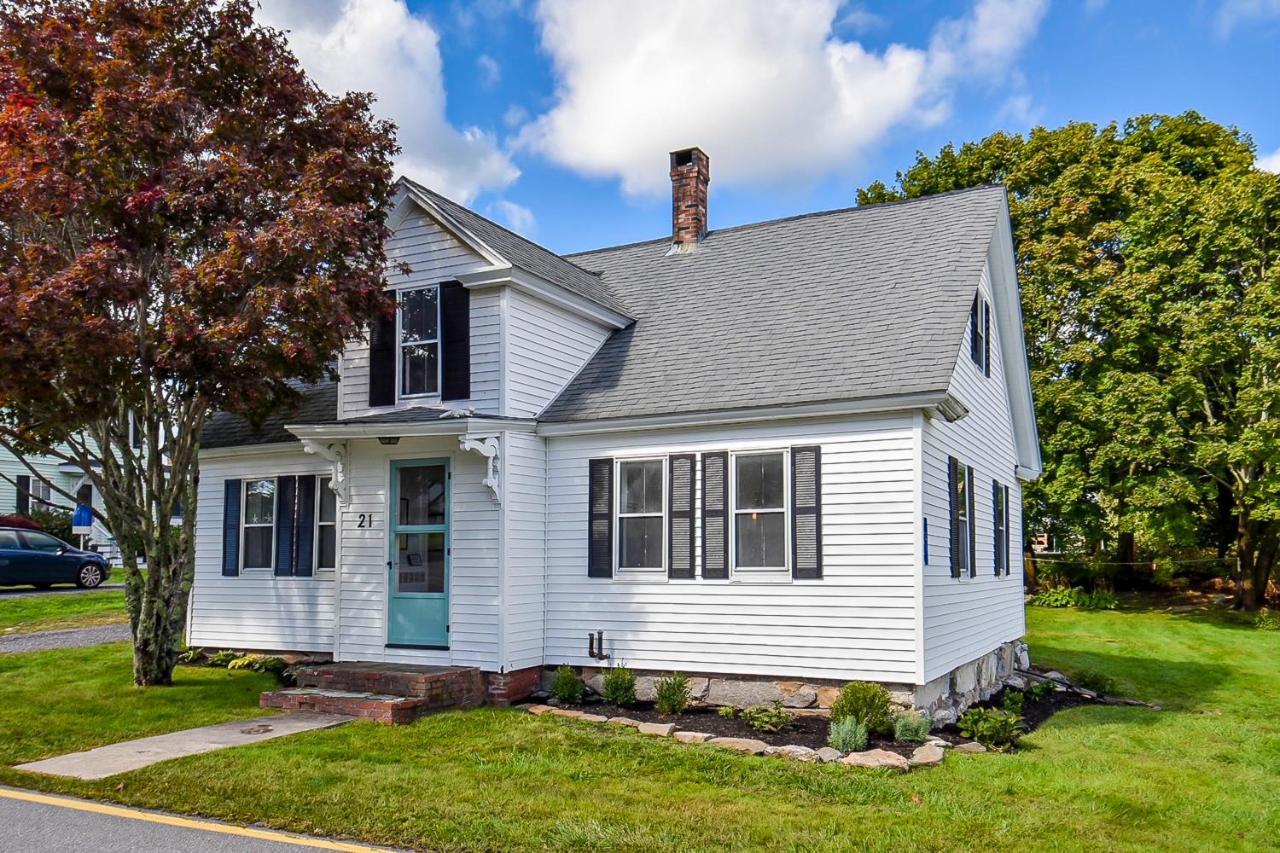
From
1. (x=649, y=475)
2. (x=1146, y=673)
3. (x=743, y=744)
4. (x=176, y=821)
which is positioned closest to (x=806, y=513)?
(x=649, y=475)

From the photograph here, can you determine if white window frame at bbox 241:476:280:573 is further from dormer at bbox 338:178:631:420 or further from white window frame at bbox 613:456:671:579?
white window frame at bbox 613:456:671:579

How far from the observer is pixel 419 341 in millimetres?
12797

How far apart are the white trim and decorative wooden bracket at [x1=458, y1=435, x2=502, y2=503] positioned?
860 mm

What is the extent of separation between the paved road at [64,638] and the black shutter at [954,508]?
12607 mm

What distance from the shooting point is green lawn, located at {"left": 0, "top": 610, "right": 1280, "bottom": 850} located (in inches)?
255

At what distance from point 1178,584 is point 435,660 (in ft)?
81.0

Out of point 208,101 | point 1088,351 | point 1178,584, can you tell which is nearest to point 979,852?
point 208,101

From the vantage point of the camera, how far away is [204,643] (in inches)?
573

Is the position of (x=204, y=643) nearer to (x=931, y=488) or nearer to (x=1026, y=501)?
(x=931, y=488)

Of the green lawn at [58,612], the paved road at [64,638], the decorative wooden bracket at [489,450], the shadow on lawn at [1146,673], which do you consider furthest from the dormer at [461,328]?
the shadow on lawn at [1146,673]

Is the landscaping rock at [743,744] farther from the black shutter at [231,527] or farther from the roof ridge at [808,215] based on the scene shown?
the roof ridge at [808,215]

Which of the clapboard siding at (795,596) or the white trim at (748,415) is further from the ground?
the white trim at (748,415)

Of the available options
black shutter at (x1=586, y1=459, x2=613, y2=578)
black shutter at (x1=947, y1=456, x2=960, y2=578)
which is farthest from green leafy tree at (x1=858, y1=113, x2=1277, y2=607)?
black shutter at (x1=586, y1=459, x2=613, y2=578)

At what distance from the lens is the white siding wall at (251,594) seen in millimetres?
13516
